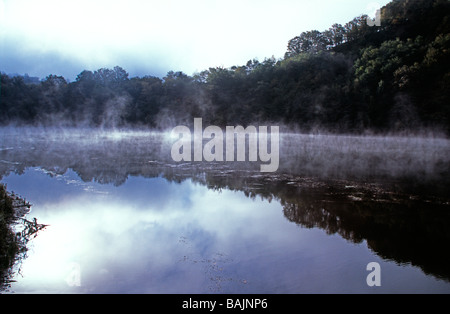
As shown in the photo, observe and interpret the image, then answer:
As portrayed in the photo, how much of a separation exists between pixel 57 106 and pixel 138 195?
115 feet

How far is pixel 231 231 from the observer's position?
5.35 m

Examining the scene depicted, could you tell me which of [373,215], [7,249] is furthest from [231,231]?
[7,249]

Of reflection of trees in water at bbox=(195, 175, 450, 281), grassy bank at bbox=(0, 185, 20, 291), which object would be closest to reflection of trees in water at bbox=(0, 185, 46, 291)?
grassy bank at bbox=(0, 185, 20, 291)

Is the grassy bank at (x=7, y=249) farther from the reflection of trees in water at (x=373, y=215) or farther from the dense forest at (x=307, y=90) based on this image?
the dense forest at (x=307, y=90)

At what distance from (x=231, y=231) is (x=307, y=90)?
1043 inches

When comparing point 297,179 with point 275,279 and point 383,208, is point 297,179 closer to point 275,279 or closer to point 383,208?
point 383,208

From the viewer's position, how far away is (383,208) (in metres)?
6.71

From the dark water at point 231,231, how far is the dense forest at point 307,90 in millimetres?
15241

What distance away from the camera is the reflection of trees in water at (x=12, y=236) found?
3.82 m

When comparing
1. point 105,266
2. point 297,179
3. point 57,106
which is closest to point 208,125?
point 57,106

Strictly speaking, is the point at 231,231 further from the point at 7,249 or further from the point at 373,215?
the point at 7,249

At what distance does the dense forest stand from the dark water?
15241 mm

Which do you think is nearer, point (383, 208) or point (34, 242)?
point (34, 242)

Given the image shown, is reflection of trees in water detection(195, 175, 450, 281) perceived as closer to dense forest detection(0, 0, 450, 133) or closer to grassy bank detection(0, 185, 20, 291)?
grassy bank detection(0, 185, 20, 291)
